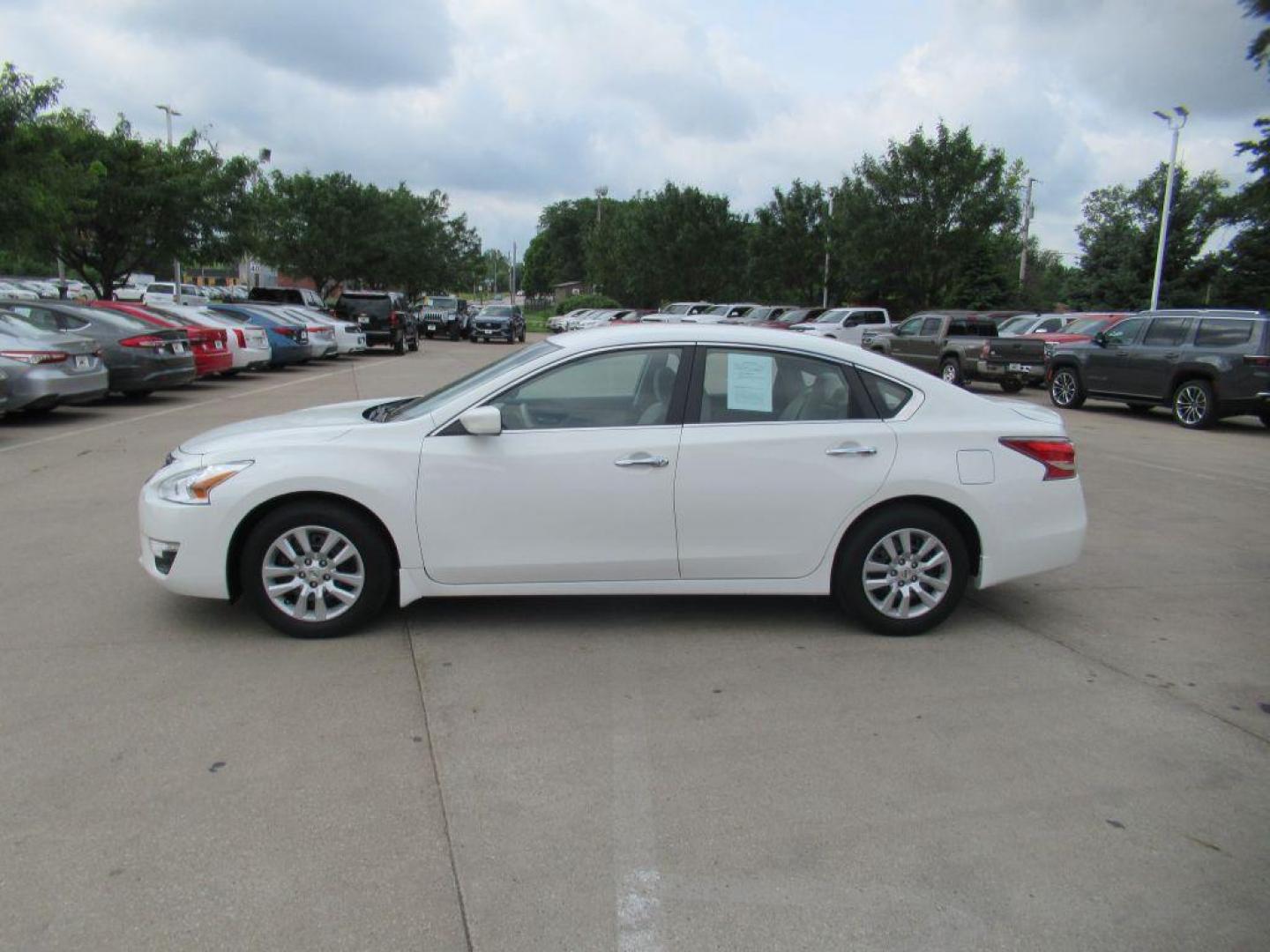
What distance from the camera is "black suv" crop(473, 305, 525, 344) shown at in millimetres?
44000

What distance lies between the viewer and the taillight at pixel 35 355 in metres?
12.6

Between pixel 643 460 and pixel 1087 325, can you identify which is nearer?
pixel 643 460

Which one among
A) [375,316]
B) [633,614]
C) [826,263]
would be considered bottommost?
[633,614]

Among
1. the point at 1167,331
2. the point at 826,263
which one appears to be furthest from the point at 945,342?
the point at 826,263

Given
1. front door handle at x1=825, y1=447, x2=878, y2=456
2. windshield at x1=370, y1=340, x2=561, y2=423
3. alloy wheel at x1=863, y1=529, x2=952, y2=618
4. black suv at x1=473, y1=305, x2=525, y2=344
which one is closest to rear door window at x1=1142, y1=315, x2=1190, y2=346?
alloy wheel at x1=863, y1=529, x2=952, y2=618

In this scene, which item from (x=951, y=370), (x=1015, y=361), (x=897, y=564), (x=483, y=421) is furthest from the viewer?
(x=951, y=370)

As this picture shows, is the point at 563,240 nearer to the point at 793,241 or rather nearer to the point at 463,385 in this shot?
the point at 793,241

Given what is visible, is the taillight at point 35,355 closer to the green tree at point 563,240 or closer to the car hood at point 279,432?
the car hood at point 279,432

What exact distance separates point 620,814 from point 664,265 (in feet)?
176

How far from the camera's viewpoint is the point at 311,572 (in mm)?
5078

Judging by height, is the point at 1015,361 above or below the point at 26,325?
below

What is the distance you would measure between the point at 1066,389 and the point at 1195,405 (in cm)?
310

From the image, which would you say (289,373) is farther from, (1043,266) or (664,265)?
(1043,266)

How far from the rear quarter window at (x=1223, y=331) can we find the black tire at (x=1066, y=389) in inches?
103
